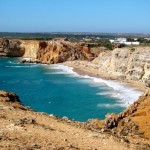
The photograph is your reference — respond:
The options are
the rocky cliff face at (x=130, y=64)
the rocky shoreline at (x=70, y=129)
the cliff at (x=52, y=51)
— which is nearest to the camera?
the rocky shoreline at (x=70, y=129)

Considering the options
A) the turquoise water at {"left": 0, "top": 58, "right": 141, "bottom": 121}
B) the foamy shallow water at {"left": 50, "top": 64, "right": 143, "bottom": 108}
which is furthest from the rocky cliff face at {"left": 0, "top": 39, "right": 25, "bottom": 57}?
the foamy shallow water at {"left": 50, "top": 64, "right": 143, "bottom": 108}

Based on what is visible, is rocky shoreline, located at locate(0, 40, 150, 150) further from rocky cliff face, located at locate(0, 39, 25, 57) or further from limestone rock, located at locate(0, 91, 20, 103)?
rocky cliff face, located at locate(0, 39, 25, 57)

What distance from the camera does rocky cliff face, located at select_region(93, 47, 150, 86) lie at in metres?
81.8

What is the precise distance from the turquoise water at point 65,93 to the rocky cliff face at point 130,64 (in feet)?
24.2

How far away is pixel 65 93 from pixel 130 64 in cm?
Result: 2673

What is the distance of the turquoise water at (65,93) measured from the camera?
1997 inches

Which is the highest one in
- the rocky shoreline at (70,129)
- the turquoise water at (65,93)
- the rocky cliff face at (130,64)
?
the rocky shoreline at (70,129)

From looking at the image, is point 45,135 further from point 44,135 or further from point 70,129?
point 70,129

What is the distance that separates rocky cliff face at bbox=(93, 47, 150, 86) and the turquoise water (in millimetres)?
7380

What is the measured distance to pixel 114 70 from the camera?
98.8 m

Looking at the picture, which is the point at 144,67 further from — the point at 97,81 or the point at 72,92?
the point at 72,92

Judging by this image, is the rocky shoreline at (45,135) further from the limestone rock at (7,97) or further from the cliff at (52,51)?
the cliff at (52,51)

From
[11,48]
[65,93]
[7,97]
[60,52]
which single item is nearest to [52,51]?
[60,52]

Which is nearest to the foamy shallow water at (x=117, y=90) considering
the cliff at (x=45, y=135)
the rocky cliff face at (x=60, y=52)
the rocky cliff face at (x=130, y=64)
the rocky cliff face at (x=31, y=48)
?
the rocky cliff face at (x=130, y=64)
